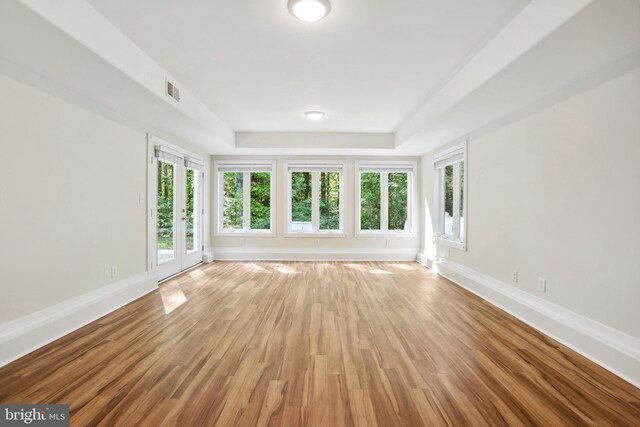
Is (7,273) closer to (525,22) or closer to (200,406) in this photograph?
(200,406)

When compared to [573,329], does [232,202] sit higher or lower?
higher

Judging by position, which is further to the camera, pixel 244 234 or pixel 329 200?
pixel 329 200

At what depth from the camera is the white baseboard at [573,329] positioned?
2.14 meters

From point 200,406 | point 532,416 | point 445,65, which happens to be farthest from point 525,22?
point 200,406

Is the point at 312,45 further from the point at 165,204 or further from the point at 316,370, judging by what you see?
the point at 165,204

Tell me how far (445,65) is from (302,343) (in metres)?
3.02

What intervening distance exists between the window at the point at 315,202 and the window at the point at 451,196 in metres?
2.08

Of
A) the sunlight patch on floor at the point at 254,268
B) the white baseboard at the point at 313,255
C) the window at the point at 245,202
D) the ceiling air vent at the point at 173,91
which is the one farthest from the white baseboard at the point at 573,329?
the window at the point at 245,202

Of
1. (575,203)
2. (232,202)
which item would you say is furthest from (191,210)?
(575,203)

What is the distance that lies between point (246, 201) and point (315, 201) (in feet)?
5.13

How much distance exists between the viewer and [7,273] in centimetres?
234

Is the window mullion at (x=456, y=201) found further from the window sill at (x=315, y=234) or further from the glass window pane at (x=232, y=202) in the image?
the glass window pane at (x=232, y=202)

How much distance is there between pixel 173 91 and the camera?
11.3 ft

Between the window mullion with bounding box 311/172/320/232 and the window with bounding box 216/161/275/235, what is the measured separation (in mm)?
946
